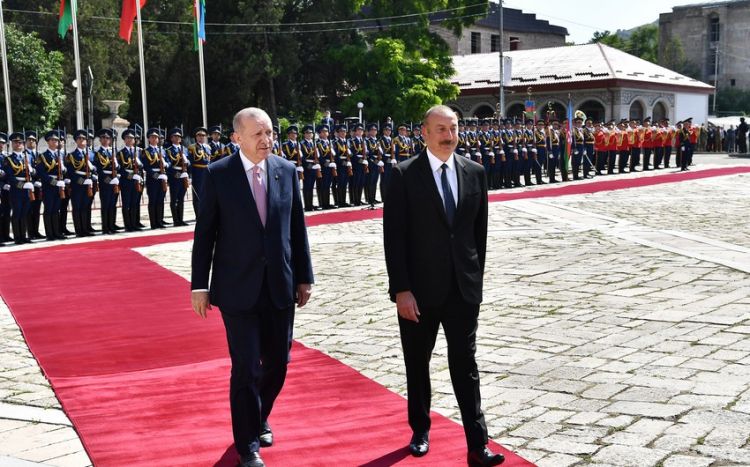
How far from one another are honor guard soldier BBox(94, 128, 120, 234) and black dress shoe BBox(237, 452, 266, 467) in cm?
1188

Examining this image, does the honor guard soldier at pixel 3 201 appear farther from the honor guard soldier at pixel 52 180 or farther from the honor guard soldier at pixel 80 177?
the honor guard soldier at pixel 80 177

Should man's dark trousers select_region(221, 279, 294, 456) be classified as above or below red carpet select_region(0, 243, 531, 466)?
above

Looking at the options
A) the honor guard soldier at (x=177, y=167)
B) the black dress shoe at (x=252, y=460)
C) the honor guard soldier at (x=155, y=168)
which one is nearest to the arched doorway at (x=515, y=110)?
the honor guard soldier at (x=177, y=167)

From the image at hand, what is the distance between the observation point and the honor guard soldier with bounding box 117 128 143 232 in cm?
1534

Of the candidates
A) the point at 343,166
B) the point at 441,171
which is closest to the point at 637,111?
the point at 343,166

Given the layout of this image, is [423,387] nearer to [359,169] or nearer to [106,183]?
[106,183]

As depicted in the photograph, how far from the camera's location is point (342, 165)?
62.0 ft

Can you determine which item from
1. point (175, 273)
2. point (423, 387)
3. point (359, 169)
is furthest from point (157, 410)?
point (359, 169)

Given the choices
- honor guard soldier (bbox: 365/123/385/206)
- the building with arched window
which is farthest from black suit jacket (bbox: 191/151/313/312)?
the building with arched window

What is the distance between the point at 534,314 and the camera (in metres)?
7.66

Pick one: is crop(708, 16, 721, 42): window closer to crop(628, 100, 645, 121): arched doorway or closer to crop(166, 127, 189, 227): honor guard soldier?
crop(628, 100, 645, 121): arched doorway

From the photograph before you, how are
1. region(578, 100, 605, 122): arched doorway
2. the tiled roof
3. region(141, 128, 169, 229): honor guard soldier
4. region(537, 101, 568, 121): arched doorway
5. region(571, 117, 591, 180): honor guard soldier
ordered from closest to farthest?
region(141, 128, 169, 229): honor guard soldier < region(571, 117, 591, 180): honor guard soldier < the tiled roof < region(578, 100, 605, 122): arched doorway < region(537, 101, 568, 121): arched doorway

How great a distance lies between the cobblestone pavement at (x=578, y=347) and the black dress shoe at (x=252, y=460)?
34.5 inches

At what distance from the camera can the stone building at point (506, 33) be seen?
6147 centimetres
